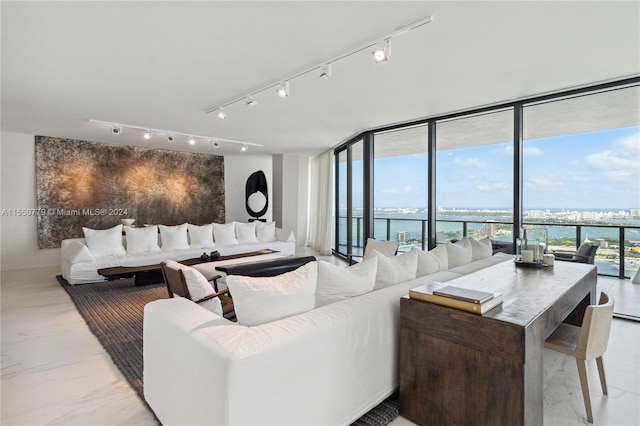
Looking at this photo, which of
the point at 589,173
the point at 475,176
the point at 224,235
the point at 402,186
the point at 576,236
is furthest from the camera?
the point at 224,235

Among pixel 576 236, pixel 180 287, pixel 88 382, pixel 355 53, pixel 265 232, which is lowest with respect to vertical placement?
pixel 88 382

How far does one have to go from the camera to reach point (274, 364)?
4.58 ft

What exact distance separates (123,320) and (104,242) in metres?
2.51

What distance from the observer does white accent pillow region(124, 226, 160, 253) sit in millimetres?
5633

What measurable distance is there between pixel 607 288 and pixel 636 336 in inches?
53.2

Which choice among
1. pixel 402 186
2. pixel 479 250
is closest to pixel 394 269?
pixel 479 250

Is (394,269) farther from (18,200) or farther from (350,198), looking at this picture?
(18,200)

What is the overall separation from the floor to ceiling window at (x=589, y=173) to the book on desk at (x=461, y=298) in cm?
307

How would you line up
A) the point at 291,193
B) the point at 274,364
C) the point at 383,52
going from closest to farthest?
the point at 274,364 → the point at 383,52 → the point at 291,193

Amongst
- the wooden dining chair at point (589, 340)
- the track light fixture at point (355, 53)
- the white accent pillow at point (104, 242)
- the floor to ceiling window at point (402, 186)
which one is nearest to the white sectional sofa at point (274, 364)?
the wooden dining chair at point (589, 340)

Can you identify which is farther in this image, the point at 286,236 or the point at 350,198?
the point at 286,236

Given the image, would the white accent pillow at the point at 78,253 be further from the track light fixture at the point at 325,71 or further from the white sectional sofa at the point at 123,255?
the track light fixture at the point at 325,71

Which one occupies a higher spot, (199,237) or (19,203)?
(19,203)

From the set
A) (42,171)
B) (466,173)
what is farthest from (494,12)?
(42,171)
